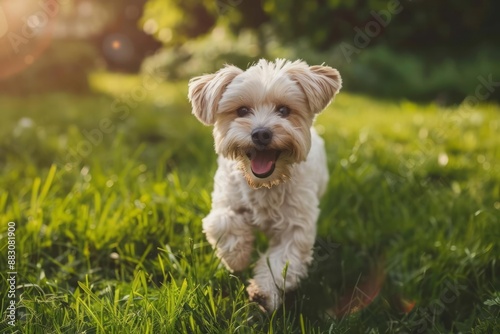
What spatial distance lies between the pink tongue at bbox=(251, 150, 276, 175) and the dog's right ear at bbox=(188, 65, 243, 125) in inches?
15.1

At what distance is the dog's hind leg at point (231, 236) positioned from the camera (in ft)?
11.3

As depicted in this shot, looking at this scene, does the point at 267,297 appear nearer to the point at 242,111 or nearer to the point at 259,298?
the point at 259,298

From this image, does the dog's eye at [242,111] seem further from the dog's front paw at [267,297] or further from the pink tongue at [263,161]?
the dog's front paw at [267,297]

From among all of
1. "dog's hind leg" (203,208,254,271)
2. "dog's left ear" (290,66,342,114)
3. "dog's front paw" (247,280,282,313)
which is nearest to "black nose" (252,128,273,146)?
"dog's left ear" (290,66,342,114)

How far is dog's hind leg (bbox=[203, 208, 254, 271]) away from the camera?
346 centimetres

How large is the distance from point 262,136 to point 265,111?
18 centimetres

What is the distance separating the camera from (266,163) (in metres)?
3.22

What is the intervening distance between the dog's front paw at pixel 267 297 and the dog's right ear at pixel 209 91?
102cm

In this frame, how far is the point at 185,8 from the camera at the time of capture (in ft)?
25.9

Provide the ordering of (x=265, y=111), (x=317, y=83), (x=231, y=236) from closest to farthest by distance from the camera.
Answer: (x=265, y=111) < (x=317, y=83) < (x=231, y=236)

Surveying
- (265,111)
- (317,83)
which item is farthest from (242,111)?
(317,83)

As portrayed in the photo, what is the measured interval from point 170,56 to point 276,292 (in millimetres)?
13845

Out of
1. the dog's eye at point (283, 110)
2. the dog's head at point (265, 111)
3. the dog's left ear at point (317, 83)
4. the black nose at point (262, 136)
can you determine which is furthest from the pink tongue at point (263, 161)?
the dog's left ear at point (317, 83)

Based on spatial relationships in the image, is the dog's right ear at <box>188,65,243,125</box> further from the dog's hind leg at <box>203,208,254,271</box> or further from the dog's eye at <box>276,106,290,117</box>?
the dog's hind leg at <box>203,208,254,271</box>
